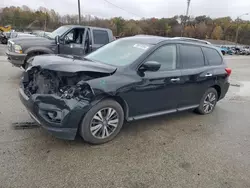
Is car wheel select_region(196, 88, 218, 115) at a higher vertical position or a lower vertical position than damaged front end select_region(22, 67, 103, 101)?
lower

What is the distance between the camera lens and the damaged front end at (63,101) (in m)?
2.99

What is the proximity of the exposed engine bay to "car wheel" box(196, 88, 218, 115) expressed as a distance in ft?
8.86

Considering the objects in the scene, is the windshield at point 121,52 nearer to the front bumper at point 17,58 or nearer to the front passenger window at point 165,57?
the front passenger window at point 165,57

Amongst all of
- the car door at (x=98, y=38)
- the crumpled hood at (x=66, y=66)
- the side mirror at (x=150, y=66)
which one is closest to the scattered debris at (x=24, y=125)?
the crumpled hood at (x=66, y=66)

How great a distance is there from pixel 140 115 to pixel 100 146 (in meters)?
0.90

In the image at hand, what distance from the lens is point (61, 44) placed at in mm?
7418

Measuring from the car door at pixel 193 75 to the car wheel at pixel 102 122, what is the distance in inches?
61.4

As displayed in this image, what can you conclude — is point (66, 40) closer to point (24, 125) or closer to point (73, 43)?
point (73, 43)

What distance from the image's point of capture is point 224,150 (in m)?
3.56

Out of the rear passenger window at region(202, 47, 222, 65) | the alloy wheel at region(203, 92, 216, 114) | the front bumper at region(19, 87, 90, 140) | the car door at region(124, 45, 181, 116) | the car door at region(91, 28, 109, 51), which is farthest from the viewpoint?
the car door at region(91, 28, 109, 51)

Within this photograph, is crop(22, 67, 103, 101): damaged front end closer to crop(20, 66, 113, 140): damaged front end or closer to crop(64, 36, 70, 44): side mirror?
crop(20, 66, 113, 140): damaged front end

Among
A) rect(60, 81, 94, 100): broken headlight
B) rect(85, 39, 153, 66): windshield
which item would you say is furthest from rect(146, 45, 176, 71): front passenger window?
rect(60, 81, 94, 100): broken headlight

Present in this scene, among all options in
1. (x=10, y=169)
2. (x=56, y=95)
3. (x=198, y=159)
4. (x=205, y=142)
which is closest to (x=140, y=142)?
(x=198, y=159)

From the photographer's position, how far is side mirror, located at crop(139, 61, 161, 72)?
11.5 feet
